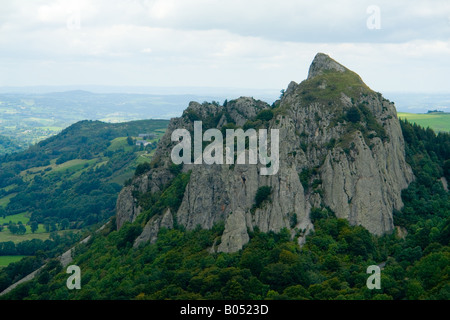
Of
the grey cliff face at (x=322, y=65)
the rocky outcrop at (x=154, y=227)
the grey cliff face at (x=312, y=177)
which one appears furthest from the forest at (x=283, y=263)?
the grey cliff face at (x=322, y=65)

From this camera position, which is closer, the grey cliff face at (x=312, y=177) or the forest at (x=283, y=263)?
the forest at (x=283, y=263)

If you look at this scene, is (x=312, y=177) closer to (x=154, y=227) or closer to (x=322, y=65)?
(x=154, y=227)

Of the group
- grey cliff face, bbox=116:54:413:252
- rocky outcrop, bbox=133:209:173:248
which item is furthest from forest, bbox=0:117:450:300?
grey cliff face, bbox=116:54:413:252

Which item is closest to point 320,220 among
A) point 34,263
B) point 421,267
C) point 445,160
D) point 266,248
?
point 266,248

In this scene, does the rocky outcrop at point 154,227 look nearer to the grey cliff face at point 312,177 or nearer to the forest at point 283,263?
the grey cliff face at point 312,177

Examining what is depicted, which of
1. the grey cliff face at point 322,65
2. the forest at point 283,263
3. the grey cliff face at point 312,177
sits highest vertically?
the grey cliff face at point 322,65

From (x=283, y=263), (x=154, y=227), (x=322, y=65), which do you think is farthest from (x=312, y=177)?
(x=322, y=65)

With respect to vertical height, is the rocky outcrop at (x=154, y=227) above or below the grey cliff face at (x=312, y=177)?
below

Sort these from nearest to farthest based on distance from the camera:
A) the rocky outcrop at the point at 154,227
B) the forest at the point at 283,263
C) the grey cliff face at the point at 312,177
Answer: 1. the forest at the point at 283,263
2. the grey cliff face at the point at 312,177
3. the rocky outcrop at the point at 154,227

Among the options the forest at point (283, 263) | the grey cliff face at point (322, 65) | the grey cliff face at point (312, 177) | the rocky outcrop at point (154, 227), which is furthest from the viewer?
the grey cliff face at point (322, 65)
